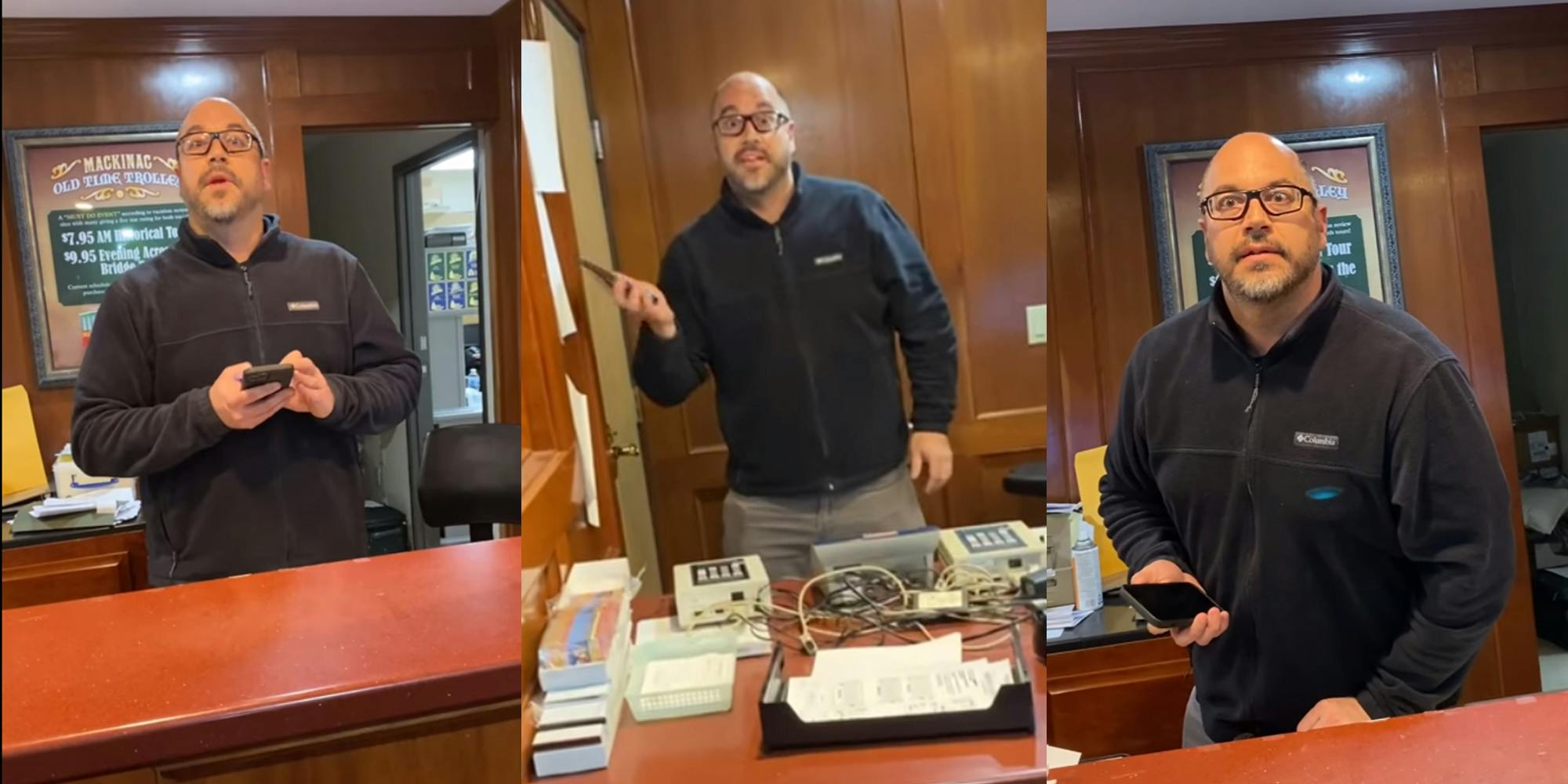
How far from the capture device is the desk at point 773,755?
433 mm

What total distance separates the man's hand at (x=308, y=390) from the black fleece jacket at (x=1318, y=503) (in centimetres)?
75

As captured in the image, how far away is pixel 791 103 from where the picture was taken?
0.39m

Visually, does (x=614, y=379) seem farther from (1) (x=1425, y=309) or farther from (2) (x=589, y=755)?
(1) (x=1425, y=309)

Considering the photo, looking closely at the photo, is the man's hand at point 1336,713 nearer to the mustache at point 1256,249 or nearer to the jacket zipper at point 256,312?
the mustache at point 1256,249

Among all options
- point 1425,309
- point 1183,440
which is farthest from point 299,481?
point 1425,309

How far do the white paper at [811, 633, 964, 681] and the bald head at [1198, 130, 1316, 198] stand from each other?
62 cm

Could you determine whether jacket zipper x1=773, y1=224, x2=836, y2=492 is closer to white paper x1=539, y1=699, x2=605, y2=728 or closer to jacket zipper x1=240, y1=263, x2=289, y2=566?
white paper x1=539, y1=699, x2=605, y2=728

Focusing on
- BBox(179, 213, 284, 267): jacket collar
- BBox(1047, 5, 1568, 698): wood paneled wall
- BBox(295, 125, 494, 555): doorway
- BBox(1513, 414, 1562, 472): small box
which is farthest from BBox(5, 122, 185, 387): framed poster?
BBox(1513, 414, 1562, 472): small box

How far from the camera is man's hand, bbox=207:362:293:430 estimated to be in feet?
2.84

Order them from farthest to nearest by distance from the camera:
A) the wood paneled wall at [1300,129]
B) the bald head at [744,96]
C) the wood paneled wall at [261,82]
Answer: the wood paneled wall at [1300,129] < the wood paneled wall at [261,82] < the bald head at [744,96]

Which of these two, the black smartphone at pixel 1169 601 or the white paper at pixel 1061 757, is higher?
the black smartphone at pixel 1169 601

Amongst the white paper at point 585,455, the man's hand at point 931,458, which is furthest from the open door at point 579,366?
the man's hand at point 931,458

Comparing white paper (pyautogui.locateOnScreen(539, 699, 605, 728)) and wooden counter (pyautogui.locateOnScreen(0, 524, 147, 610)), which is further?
wooden counter (pyautogui.locateOnScreen(0, 524, 147, 610))

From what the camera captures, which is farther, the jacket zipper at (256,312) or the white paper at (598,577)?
the jacket zipper at (256,312)
